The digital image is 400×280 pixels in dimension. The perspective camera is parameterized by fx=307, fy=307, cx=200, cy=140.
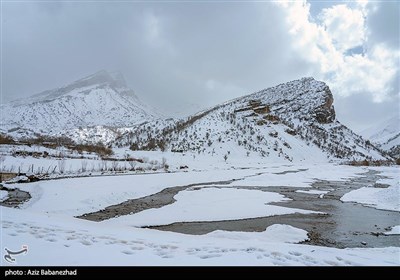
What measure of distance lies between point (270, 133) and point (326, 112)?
55.8 metres

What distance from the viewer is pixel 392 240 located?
42.4 ft

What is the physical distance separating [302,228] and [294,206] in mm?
6517

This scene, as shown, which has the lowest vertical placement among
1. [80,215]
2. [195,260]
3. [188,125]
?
[80,215]

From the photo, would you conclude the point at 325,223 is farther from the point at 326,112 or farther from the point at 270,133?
the point at 326,112

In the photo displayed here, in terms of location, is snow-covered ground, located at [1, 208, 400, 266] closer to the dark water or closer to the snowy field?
the snowy field

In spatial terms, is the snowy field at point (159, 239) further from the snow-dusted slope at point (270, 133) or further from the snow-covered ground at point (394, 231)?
the snow-dusted slope at point (270, 133)

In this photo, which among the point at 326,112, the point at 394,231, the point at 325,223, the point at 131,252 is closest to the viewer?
the point at 131,252

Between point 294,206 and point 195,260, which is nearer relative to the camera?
point 195,260

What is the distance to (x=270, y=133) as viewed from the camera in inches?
4336

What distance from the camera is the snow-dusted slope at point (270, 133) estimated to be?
92.3 meters

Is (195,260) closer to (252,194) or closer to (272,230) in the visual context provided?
(272,230)

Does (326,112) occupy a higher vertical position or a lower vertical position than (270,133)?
higher

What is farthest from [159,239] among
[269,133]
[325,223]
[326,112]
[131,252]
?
[326,112]
